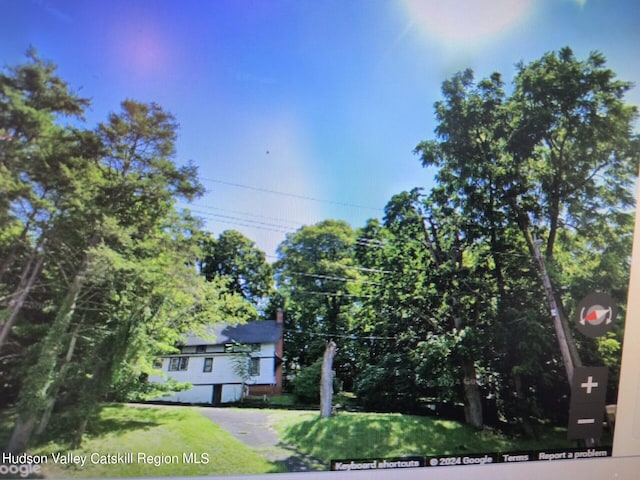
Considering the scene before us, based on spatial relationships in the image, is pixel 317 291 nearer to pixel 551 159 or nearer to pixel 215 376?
pixel 215 376

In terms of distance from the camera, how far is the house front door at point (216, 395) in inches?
83.0

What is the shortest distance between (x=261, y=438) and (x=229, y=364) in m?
0.39

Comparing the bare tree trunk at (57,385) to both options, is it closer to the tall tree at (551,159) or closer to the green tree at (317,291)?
the green tree at (317,291)

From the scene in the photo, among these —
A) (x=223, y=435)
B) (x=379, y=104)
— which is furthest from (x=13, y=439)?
(x=379, y=104)

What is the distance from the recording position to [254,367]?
2.17 metres

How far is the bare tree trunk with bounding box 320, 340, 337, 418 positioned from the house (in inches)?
8.9

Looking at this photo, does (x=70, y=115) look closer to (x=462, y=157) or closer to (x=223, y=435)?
(x=223, y=435)

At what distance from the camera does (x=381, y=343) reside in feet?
7.58

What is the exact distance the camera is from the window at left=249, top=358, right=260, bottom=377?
2.15 m

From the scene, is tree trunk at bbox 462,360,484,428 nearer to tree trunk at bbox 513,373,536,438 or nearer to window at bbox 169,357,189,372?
tree trunk at bbox 513,373,536,438

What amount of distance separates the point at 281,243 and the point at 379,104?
92 cm

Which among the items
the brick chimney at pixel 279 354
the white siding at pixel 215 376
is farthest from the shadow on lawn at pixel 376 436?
the white siding at pixel 215 376

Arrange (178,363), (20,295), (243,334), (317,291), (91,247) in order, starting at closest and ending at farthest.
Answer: (20,295) < (91,247) < (178,363) < (243,334) < (317,291)

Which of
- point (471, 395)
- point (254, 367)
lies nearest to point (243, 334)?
point (254, 367)
